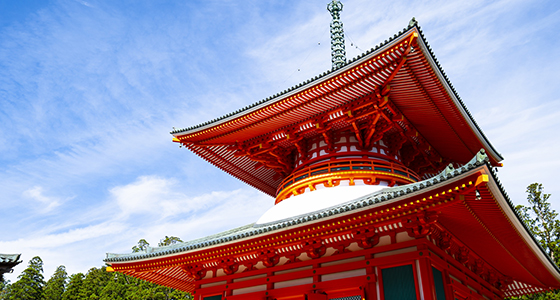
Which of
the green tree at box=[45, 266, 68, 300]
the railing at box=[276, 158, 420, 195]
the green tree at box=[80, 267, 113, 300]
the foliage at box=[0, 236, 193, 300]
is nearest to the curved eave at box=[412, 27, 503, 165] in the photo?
the railing at box=[276, 158, 420, 195]

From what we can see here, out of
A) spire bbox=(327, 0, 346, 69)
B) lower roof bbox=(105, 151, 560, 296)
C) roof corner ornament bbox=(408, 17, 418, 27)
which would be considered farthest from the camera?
spire bbox=(327, 0, 346, 69)

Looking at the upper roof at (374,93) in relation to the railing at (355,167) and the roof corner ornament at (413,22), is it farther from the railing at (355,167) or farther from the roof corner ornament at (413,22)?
the railing at (355,167)

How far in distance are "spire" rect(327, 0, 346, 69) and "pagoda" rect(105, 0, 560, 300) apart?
25.8 feet

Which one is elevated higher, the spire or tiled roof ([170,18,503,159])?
the spire

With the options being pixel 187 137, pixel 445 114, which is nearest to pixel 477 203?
pixel 445 114

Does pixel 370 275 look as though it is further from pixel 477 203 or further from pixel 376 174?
pixel 376 174

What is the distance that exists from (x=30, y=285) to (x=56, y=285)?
30.2ft

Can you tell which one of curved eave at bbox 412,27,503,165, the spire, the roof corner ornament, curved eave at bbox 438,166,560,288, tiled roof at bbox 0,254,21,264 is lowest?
tiled roof at bbox 0,254,21,264

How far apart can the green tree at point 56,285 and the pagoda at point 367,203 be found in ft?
148

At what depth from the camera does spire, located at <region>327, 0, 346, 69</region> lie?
69.9ft

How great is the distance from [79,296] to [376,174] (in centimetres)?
4151

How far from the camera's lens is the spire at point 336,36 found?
21.3m

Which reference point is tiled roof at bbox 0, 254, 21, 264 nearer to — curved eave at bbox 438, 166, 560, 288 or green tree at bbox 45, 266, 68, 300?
curved eave at bbox 438, 166, 560, 288

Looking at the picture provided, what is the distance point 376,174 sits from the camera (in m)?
13.1
